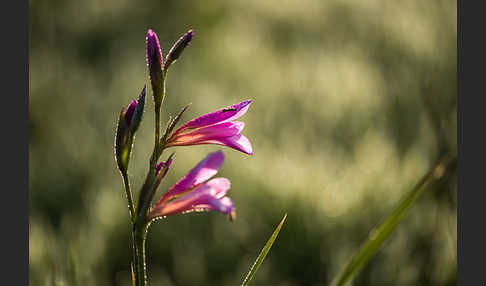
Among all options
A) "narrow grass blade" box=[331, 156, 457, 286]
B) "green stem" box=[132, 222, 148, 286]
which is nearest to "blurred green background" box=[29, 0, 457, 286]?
"green stem" box=[132, 222, 148, 286]

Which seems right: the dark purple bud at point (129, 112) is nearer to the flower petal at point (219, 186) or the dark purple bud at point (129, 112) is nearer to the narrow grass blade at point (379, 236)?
the flower petal at point (219, 186)

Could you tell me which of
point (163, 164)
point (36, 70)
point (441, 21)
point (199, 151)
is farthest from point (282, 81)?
point (163, 164)

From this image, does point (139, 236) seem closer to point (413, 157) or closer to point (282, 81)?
point (413, 157)

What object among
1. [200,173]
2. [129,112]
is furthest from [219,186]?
[129,112]

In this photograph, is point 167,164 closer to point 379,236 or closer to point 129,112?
point 129,112

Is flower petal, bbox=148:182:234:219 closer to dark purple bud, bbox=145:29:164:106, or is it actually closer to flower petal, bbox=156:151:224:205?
flower petal, bbox=156:151:224:205

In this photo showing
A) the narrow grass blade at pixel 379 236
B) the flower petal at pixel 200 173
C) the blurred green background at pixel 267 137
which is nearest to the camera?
the flower petal at pixel 200 173

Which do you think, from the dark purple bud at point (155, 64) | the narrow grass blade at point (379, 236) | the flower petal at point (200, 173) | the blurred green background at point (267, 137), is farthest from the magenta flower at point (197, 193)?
the blurred green background at point (267, 137)
